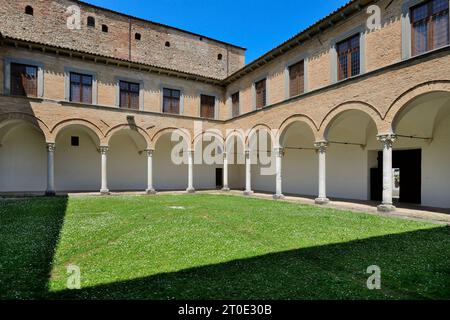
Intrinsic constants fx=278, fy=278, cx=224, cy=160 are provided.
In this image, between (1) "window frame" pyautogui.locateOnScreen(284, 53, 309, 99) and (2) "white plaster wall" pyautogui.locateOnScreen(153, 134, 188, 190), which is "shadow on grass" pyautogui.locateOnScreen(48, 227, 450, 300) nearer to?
(1) "window frame" pyautogui.locateOnScreen(284, 53, 309, 99)

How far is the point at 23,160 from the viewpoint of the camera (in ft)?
56.4

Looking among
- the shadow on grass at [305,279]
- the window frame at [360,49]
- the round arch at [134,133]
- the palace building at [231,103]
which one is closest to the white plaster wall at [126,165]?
the palace building at [231,103]

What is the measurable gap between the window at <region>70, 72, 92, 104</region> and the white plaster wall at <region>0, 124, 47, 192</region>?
11.6 feet

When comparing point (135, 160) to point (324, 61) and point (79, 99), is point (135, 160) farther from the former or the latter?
point (324, 61)

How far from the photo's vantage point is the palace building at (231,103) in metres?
10.7

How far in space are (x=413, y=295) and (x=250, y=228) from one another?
4557mm

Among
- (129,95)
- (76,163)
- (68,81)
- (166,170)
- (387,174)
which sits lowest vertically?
(166,170)

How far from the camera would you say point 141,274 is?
174 inches

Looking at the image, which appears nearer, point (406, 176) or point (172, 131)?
point (406, 176)

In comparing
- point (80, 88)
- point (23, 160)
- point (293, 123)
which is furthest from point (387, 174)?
point (23, 160)

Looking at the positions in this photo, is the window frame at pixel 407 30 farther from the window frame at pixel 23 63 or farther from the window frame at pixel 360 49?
the window frame at pixel 23 63

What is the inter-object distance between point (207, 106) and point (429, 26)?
14.4 m

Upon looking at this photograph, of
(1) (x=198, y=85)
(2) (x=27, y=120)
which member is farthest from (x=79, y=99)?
(1) (x=198, y=85)

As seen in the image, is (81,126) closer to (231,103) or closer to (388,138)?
(231,103)
